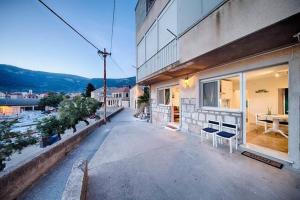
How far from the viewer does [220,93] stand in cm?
525

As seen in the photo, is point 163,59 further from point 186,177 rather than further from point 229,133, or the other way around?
point 186,177

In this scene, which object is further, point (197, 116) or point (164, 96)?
point (164, 96)

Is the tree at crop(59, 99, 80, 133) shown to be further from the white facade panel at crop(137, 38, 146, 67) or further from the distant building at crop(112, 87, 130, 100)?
the distant building at crop(112, 87, 130, 100)

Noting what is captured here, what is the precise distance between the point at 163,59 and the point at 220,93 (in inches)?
112

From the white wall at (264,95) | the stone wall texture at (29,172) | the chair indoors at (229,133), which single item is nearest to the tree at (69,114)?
the stone wall texture at (29,172)

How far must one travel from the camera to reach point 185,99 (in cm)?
686

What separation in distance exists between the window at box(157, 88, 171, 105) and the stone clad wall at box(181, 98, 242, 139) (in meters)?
1.89

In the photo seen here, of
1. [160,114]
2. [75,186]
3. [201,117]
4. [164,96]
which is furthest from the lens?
[160,114]

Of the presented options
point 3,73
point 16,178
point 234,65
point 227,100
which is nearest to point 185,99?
point 227,100

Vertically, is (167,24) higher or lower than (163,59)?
higher

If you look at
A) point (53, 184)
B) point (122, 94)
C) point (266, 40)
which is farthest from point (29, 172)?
point (122, 94)

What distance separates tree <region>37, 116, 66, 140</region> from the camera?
28.7ft

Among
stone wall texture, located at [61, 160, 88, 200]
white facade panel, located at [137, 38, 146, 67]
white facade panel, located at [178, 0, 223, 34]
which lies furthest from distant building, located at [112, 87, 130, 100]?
stone wall texture, located at [61, 160, 88, 200]

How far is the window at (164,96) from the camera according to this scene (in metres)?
8.84
